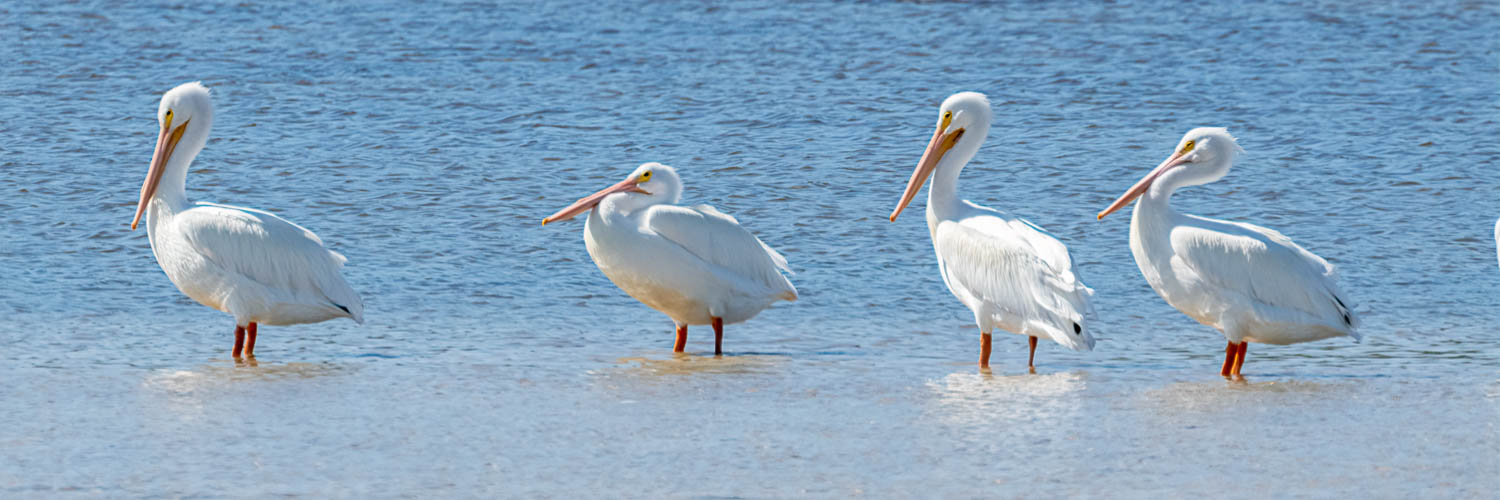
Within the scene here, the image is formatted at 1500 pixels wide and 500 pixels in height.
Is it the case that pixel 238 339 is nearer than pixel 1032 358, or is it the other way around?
pixel 1032 358

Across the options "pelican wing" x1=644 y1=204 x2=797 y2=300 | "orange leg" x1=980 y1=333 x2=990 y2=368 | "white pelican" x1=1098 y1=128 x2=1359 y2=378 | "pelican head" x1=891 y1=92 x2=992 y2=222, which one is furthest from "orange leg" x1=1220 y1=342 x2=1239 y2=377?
"pelican wing" x1=644 y1=204 x2=797 y2=300

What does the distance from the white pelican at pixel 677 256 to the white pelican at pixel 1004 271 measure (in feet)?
2.19

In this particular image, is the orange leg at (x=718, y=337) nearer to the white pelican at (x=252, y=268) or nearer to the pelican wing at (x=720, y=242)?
the pelican wing at (x=720, y=242)

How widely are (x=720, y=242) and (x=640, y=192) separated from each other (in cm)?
35

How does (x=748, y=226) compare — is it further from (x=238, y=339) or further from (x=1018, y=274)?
(x=238, y=339)

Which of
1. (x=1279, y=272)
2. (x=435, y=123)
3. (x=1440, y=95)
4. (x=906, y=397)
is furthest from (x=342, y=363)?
(x=1440, y=95)

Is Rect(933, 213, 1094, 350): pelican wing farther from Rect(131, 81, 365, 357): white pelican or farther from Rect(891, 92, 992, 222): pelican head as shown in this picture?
Rect(131, 81, 365, 357): white pelican

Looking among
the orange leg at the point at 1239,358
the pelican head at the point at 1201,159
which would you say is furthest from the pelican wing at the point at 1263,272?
the pelican head at the point at 1201,159

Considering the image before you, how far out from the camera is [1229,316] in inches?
241

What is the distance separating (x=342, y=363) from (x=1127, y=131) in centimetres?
579

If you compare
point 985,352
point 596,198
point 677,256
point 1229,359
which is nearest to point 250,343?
point 596,198

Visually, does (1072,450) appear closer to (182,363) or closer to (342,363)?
(342,363)

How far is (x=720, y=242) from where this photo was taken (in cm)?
688

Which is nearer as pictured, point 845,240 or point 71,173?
point 845,240
